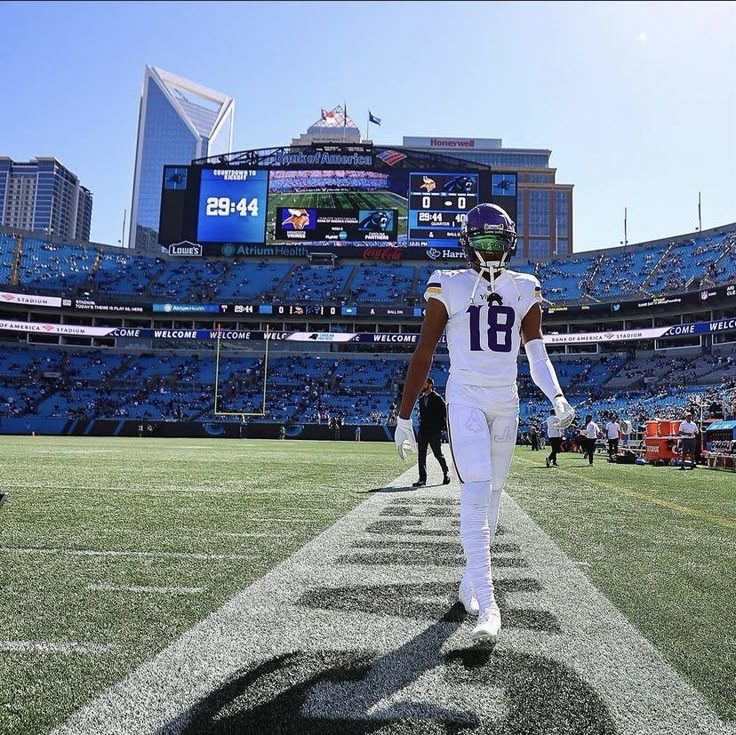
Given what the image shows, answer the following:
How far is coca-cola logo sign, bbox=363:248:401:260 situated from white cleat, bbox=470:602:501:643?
48023 mm

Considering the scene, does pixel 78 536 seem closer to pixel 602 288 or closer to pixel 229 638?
pixel 229 638

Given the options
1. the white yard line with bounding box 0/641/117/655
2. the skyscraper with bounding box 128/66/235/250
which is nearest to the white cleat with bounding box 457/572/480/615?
the white yard line with bounding box 0/641/117/655

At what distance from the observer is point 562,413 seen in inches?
140

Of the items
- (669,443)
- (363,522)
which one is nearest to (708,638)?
(363,522)

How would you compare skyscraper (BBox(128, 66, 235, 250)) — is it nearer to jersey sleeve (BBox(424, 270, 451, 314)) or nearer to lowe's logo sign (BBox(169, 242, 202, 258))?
lowe's logo sign (BBox(169, 242, 202, 258))

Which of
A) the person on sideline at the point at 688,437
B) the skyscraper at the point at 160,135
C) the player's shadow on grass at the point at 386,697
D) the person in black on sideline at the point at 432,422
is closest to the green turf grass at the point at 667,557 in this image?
the player's shadow on grass at the point at 386,697

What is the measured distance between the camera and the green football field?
2.44 meters

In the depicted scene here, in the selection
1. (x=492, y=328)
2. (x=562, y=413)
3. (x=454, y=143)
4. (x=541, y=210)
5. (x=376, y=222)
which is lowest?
(x=562, y=413)

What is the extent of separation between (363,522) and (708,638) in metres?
3.63

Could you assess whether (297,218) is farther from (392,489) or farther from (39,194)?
(39,194)

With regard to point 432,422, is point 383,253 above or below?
above

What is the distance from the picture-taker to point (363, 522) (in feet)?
20.1

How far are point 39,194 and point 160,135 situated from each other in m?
46.0

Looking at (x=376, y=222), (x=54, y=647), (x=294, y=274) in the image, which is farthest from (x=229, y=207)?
(x=54, y=647)
